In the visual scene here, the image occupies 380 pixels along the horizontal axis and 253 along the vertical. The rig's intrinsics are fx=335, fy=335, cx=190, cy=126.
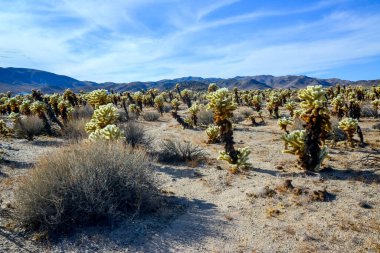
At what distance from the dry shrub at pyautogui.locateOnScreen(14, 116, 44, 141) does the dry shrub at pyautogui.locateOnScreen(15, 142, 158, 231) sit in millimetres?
9990

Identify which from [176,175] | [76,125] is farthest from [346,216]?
[76,125]

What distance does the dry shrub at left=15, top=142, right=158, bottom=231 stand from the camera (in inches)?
242

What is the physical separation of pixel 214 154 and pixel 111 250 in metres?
8.52

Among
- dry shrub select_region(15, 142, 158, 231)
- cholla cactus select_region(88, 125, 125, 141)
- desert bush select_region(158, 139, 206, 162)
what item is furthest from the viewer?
desert bush select_region(158, 139, 206, 162)

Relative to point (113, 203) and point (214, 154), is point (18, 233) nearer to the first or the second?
point (113, 203)

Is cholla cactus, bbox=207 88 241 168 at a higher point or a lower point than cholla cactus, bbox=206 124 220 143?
higher

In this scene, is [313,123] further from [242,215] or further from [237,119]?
[237,119]

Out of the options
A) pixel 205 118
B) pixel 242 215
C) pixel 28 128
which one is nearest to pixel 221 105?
pixel 242 215

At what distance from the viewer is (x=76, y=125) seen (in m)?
16.9

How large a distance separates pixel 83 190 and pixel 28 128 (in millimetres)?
11829

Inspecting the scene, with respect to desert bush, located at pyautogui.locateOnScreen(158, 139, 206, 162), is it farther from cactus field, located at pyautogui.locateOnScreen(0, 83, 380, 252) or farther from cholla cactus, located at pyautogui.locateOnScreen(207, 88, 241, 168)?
cholla cactus, located at pyautogui.locateOnScreen(207, 88, 241, 168)

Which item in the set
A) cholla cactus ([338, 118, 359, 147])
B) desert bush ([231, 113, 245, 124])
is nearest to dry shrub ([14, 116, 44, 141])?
desert bush ([231, 113, 245, 124])

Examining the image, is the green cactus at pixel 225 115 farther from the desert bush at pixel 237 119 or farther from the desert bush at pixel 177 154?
the desert bush at pixel 237 119

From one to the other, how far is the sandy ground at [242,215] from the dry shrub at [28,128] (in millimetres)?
4692
